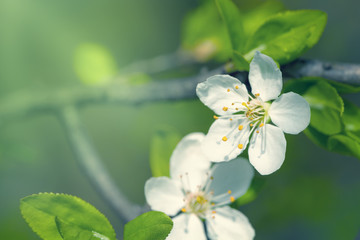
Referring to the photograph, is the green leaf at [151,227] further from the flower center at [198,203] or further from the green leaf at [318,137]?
the green leaf at [318,137]

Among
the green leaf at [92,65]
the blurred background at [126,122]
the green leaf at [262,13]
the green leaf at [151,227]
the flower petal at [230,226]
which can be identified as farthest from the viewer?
the blurred background at [126,122]

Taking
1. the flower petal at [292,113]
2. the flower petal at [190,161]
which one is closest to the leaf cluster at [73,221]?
the flower petal at [190,161]

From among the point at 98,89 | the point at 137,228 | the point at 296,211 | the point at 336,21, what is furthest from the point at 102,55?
the point at 336,21

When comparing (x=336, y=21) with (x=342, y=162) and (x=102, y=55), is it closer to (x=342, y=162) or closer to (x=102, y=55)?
(x=342, y=162)

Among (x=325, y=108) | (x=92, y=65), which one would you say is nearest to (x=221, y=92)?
(x=325, y=108)

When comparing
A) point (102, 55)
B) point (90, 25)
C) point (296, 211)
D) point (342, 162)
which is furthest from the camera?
point (90, 25)
